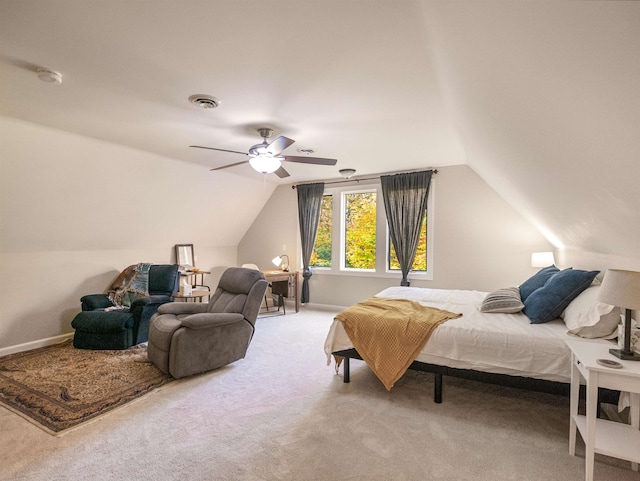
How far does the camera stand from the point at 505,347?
240 centimetres

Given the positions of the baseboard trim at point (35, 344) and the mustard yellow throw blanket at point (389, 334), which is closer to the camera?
the mustard yellow throw blanket at point (389, 334)

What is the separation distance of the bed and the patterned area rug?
185 cm

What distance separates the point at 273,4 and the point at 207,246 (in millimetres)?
5495

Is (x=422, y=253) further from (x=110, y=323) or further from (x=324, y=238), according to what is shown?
(x=110, y=323)

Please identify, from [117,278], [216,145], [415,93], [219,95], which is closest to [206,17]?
[219,95]

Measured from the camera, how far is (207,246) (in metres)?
6.54

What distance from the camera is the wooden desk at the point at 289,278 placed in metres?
5.84

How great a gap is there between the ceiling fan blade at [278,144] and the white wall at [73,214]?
81.6 inches

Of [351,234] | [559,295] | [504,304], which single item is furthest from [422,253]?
[559,295]

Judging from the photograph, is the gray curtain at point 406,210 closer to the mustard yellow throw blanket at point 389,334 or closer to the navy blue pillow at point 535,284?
the navy blue pillow at point 535,284

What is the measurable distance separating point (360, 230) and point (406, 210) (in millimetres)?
991

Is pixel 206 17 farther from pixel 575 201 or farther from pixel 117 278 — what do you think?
pixel 117 278

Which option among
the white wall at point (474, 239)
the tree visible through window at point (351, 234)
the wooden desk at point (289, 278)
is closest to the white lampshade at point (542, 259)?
the white wall at point (474, 239)

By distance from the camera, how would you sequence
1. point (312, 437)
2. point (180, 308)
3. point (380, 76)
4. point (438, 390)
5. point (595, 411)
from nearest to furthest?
1. point (595, 411)
2. point (312, 437)
3. point (380, 76)
4. point (438, 390)
5. point (180, 308)
